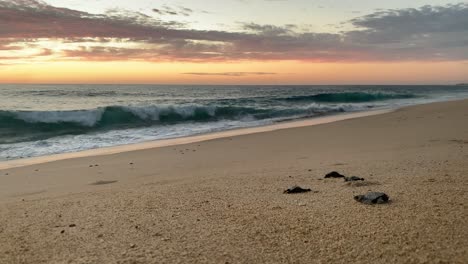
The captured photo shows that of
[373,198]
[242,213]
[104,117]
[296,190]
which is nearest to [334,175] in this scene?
[296,190]

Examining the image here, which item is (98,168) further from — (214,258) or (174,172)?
(214,258)

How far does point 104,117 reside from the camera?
22344 millimetres

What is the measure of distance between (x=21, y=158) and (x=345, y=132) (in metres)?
10.3

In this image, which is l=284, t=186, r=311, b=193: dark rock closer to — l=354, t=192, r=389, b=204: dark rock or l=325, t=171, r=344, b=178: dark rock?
l=354, t=192, r=389, b=204: dark rock

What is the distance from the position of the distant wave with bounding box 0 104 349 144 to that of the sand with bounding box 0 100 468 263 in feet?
33.1

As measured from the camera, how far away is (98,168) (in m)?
8.67

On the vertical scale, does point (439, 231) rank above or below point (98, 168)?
above

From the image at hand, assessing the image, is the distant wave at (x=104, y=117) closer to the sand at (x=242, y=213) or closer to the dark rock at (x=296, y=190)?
the sand at (x=242, y=213)

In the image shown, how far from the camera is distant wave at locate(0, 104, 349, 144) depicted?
17812 mm

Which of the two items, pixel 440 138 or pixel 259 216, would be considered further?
pixel 440 138

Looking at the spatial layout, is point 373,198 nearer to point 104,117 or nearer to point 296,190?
point 296,190

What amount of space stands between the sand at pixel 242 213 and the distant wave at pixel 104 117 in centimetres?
1008

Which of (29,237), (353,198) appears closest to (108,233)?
(29,237)

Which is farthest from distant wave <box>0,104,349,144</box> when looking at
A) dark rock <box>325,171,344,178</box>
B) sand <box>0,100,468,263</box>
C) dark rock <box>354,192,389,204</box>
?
dark rock <box>354,192,389,204</box>
